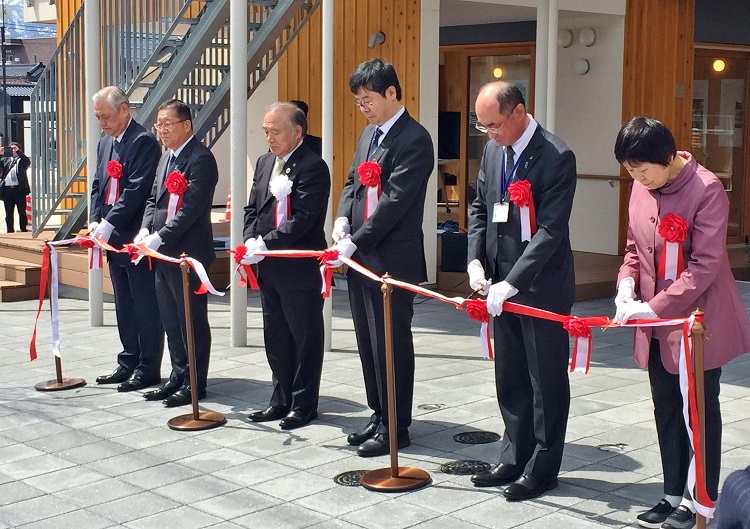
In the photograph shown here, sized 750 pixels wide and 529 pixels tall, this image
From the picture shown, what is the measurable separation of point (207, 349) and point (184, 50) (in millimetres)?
4722

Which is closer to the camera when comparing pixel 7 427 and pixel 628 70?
pixel 7 427

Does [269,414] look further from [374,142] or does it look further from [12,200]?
[12,200]

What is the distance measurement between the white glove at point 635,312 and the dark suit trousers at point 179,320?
10.1ft

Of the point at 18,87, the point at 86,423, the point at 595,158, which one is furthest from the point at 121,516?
the point at 18,87

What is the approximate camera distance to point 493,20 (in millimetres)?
13422

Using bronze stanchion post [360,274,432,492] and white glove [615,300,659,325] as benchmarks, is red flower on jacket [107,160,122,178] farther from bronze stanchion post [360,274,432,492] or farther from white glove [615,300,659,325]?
white glove [615,300,659,325]

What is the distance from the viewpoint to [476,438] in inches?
236

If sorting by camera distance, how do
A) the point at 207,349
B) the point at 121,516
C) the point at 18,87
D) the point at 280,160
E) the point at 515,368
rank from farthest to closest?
1. the point at 18,87
2. the point at 207,349
3. the point at 280,160
4. the point at 515,368
5. the point at 121,516

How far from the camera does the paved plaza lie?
15.8 feet

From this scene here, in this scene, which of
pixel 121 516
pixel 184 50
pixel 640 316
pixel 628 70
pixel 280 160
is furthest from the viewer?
pixel 628 70

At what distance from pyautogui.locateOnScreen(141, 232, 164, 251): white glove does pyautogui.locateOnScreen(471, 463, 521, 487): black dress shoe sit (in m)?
2.54

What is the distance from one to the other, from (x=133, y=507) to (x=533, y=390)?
6.07 feet

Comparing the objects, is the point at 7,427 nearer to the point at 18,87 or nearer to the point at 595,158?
the point at 595,158

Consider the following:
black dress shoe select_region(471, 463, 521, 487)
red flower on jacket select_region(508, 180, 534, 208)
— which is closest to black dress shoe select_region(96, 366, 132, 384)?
black dress shoe select_region(471, 463, 521, 487)
